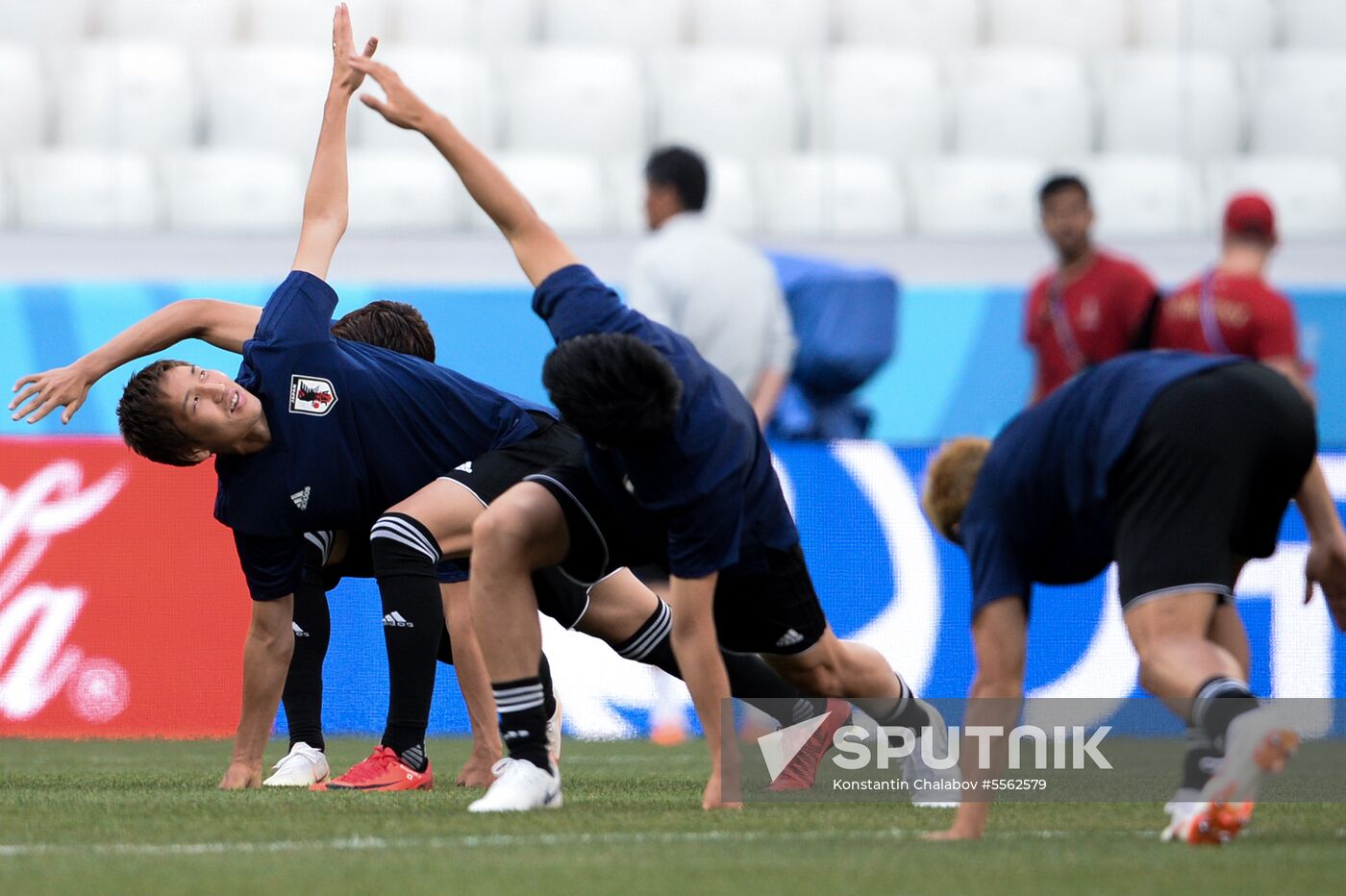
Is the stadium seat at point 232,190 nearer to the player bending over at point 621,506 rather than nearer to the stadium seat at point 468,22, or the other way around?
the stadium seat at point 468,22

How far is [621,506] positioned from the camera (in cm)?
416

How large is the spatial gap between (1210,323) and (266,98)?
5397 mm

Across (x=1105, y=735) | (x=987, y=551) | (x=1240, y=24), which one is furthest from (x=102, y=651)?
(x=1240, y=24)

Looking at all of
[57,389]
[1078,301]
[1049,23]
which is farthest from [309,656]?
[1049,23]

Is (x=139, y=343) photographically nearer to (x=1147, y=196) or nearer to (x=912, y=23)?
(x=1147, y=196)

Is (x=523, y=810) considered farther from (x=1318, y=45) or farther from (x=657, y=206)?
(x=1318, y=45)

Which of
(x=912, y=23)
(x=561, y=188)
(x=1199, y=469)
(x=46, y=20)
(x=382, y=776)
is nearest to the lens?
(x=1199, y=469)

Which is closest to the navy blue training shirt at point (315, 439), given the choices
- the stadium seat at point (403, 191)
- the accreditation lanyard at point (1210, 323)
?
the accreditation lanyard at point (1210, 323)

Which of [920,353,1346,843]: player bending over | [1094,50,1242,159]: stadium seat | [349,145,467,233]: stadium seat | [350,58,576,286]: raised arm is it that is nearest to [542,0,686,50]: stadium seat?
[349,145,467,233]: stadium seat

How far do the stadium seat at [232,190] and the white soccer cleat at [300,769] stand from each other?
182 inches

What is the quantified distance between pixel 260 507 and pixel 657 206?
2419 mm

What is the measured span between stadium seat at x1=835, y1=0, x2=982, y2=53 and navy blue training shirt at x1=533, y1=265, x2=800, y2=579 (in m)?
6.78

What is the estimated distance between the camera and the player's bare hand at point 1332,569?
3.66 meters

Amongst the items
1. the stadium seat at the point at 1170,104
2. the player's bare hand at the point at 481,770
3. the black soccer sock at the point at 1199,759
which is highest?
the stadium seat at the point at 1170,104
